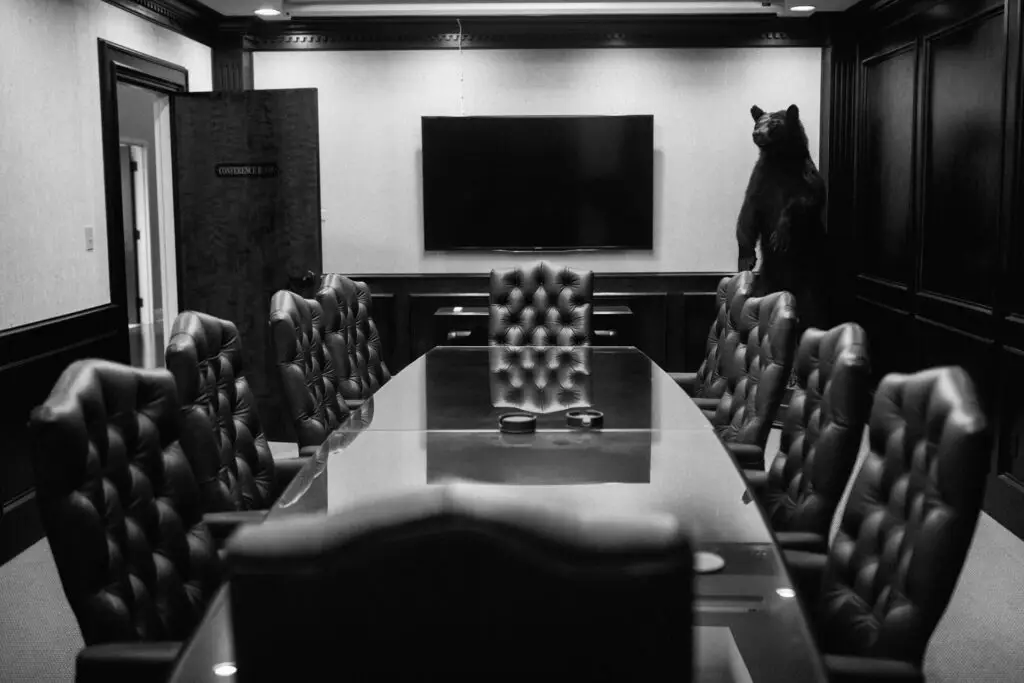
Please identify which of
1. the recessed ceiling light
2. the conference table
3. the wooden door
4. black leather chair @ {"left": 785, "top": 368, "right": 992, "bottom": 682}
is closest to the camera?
the recessed ceiling light

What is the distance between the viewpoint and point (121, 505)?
1.67m

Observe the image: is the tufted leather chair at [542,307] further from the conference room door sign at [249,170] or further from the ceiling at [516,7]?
the ceiling at [516,7]

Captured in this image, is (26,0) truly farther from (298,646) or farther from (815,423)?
(298,646)

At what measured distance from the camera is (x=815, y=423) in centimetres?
230

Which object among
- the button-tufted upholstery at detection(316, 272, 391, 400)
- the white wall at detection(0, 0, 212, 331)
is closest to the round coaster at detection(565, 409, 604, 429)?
the button-tufted upholstery at detection(316, 272, 391, 400)

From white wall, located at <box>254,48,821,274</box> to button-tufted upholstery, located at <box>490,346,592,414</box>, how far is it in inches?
93.5

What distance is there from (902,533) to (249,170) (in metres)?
4.59

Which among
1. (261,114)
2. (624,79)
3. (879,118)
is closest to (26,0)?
(261,114)

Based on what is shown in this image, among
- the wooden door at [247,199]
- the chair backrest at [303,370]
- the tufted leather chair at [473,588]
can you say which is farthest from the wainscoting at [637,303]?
the tufted leather chair at [473,588]

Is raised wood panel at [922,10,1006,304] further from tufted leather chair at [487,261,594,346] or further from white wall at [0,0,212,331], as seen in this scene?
white wall at [0,0,212,331]

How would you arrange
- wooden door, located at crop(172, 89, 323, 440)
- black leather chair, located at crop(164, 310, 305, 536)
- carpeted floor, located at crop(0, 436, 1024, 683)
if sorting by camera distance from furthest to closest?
wooden door, located at crop(172, 89, 323, 440) → carpeted floor, located at crop(0, 436, 1024, 683) → black leather chair, located at crop(164, 310, 305, 536)

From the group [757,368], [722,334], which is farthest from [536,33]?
[757,368]

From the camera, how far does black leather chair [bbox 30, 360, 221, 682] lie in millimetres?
1471

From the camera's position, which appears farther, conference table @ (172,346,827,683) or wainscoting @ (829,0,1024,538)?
wainscoting @ (829,0,1024,538)
